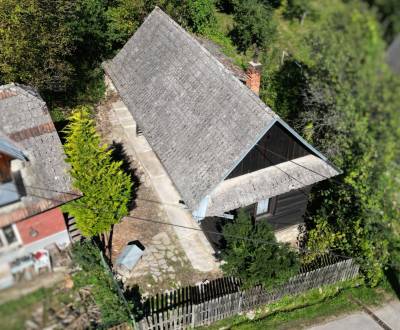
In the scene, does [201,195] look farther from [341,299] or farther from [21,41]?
[21,41]

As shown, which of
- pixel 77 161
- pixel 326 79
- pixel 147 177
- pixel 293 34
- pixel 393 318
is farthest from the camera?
pixel 293 34

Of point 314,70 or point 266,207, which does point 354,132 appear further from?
point 314,70

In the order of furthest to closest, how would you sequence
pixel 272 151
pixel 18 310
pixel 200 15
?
pixel 200 15
pixel 272 151
pixel 18 310

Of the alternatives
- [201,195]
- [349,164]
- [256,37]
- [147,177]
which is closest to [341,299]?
[349,164]

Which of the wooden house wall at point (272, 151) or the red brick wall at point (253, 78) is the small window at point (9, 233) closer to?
the wooden house wall at point (272, 151)

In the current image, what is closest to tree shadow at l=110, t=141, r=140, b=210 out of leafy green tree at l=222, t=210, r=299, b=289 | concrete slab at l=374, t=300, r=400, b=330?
leafy green tree at l=222, t=210, r=299, b=289

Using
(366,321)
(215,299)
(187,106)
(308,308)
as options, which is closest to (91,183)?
(187,106)

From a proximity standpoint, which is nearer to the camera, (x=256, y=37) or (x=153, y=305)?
(x=153, y=305)
